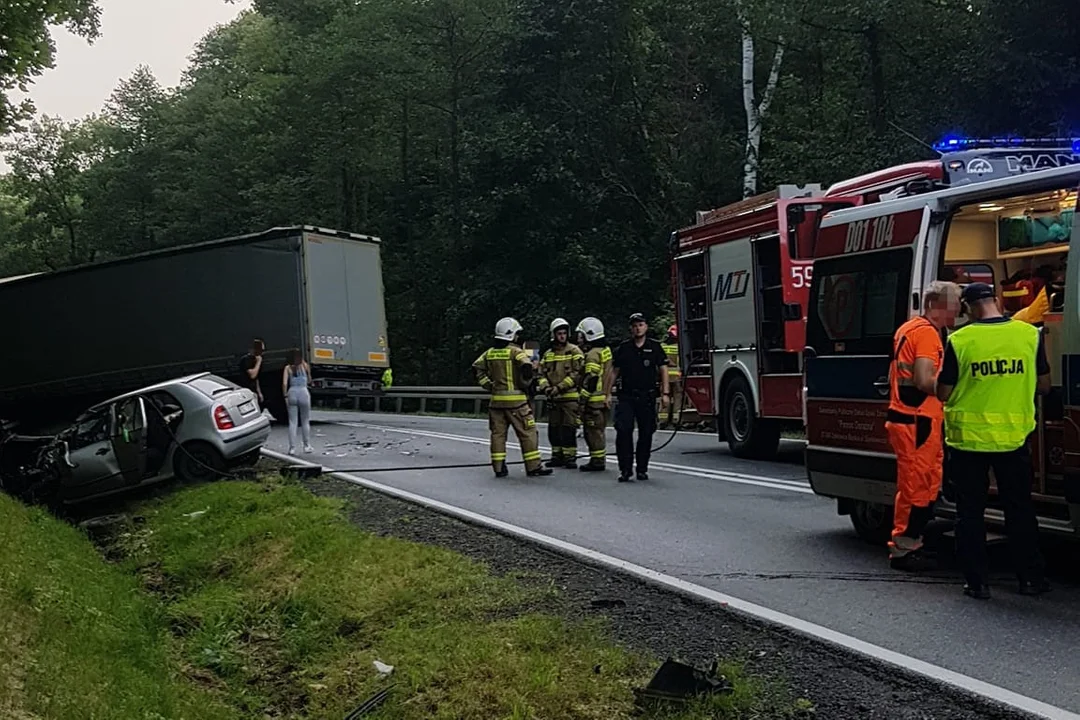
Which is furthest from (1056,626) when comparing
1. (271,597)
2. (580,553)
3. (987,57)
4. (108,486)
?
(987,57)

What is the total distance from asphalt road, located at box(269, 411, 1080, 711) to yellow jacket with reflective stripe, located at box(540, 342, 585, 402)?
1039 millimetres

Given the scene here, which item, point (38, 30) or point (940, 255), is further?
point (38, 30)

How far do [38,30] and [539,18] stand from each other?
49.4 feet

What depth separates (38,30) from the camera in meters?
20.6

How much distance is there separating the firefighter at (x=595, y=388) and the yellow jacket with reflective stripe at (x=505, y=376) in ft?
2.21

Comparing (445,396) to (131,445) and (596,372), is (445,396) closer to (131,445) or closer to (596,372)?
(131,445)

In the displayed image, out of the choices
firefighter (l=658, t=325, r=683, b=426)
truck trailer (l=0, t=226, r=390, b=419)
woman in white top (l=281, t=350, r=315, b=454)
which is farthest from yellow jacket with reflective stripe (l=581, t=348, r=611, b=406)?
truck trailer (l=0, t=226, r=390, b=419)

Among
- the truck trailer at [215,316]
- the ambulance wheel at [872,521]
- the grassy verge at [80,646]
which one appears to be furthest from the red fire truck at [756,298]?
the truck trailer at [215,316]

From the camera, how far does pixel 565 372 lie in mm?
→ 13656

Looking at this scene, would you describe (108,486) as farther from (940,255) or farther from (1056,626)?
(1056,626)

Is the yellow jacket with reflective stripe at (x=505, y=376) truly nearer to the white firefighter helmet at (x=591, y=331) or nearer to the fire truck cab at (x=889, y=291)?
the white firefighter helmet at (x=591, y=331)

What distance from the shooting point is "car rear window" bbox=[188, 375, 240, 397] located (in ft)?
46.1

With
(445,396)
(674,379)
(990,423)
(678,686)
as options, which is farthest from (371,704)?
(445,396)

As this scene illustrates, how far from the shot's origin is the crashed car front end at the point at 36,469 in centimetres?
1377
